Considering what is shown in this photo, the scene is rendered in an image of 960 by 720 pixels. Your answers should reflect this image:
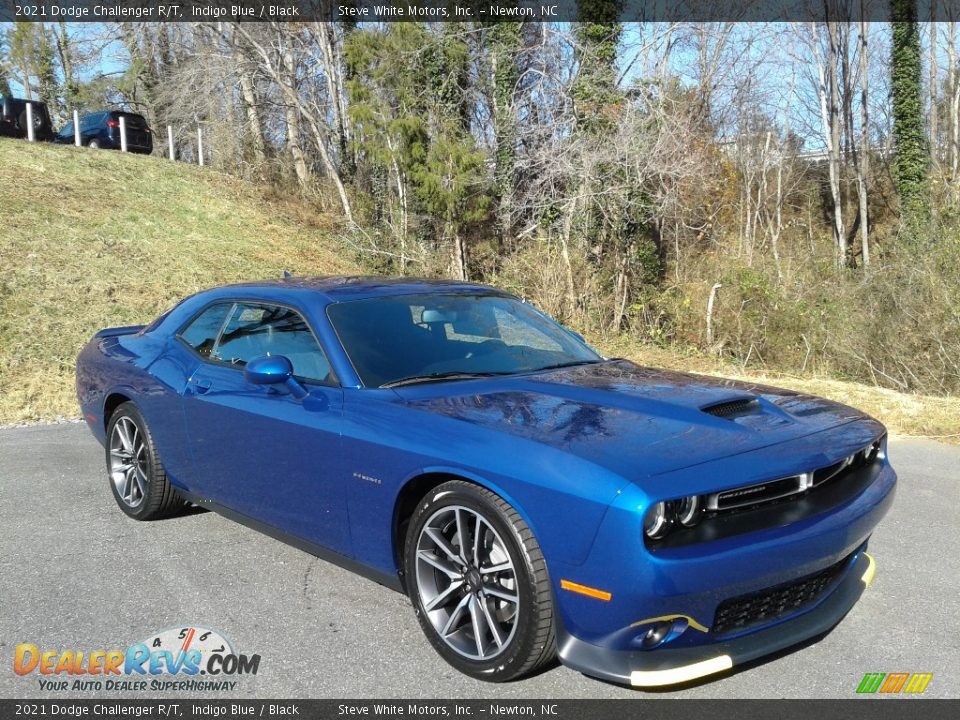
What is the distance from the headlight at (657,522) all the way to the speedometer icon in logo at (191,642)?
5.79ft

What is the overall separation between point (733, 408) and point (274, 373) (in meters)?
1.97

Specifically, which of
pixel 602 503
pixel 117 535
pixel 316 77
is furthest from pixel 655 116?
pixel 602 503

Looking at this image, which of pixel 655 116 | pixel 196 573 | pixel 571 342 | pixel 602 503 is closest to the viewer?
pixel 602 503

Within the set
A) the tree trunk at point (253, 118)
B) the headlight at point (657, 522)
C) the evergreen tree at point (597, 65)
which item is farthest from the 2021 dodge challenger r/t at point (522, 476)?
the tree trunk at point (253, 118)

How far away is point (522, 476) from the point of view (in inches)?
114

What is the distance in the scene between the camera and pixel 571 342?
187 inches

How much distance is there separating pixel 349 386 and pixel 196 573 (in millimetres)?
1348

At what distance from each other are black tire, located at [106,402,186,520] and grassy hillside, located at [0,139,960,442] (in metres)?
Answer: 4.17

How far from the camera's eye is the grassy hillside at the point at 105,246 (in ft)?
38.8

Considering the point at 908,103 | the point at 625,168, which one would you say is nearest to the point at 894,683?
the point at 625,168

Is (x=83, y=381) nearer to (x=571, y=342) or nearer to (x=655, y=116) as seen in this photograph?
(x=571, y=342)

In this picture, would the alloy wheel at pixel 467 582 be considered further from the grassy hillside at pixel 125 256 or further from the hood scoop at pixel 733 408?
the grassy hillside at pixel 125 256

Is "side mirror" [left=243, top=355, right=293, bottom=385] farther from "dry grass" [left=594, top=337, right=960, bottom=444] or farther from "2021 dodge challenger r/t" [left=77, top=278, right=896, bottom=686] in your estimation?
"dry grass" [left=594, top=337, right=960, bottom=444]

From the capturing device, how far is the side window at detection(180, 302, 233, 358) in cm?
479
